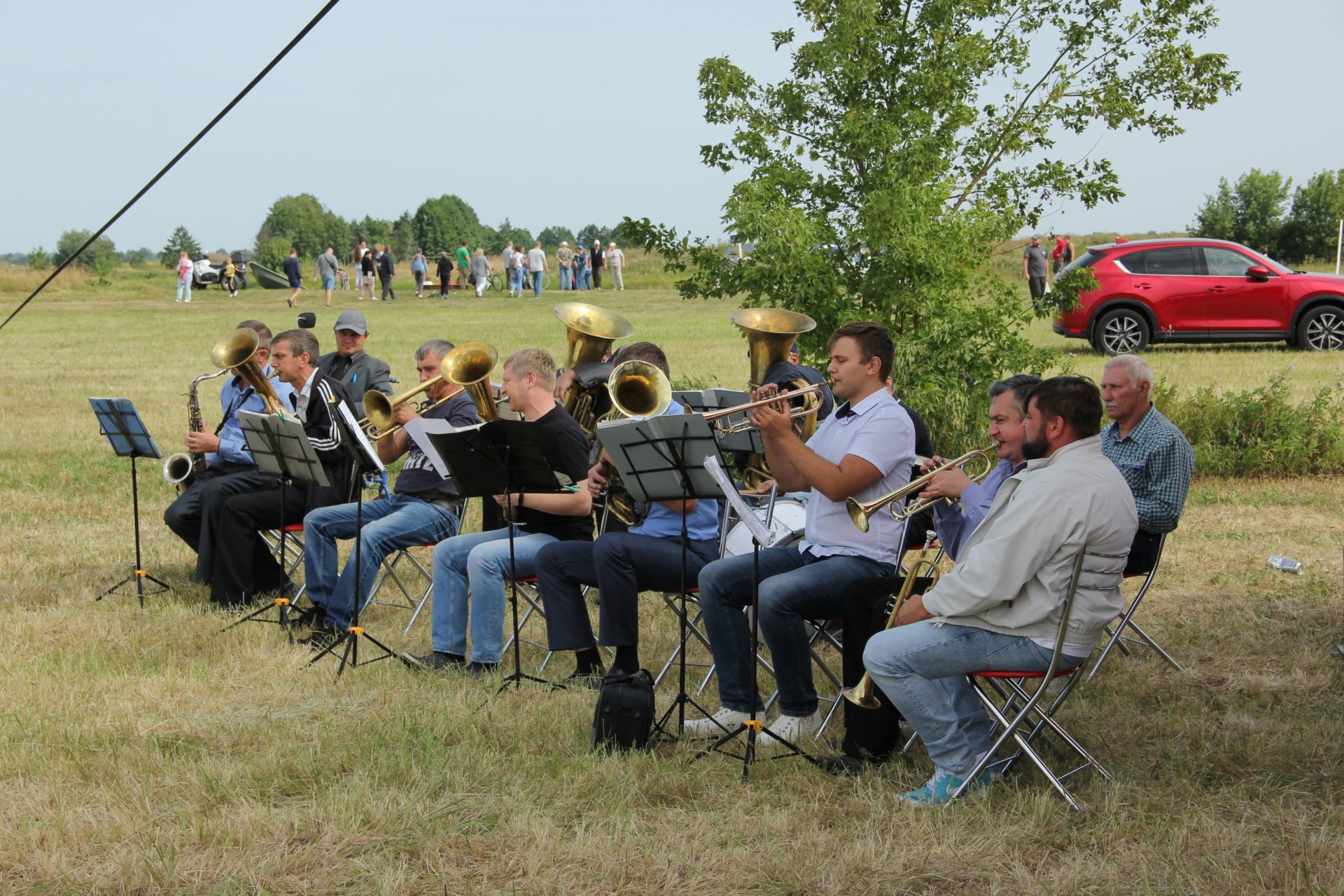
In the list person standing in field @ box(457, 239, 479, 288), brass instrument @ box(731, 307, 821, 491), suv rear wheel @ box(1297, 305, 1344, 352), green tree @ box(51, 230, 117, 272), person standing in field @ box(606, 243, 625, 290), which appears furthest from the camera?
green tree @ box(51, 230, 117, 272)

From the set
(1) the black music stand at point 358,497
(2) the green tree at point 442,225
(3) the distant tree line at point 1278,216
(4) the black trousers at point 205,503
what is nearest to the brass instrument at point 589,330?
(1) the black music stand at point 358,497

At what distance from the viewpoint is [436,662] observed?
606cm

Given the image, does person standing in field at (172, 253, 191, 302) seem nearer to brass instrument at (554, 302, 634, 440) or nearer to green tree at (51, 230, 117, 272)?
green tree at (51, 230, 117, 272)

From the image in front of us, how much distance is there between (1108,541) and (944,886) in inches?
46.3

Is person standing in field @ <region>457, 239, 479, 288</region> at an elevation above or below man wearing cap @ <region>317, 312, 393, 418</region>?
above

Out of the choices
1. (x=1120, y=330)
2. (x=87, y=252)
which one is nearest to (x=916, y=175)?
(x=1120, y=330)

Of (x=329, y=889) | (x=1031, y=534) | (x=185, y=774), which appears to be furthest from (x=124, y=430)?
(x=1031, y=534)

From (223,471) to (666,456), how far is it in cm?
396

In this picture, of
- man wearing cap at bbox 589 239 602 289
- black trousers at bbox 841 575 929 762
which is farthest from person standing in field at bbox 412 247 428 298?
black trousers at bbox 841 575 929 762

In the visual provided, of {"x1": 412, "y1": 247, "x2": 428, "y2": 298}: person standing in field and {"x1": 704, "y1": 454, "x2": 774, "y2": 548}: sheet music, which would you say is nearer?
{"x1": 704, "y1": 454, "x2": 774, "y2": 548}: sheet music

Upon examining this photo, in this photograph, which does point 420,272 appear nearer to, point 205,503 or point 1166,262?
point 1166,262

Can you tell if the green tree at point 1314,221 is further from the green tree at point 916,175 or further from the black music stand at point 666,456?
the black music stand at point 666,456

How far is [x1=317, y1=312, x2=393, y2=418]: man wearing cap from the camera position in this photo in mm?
8023

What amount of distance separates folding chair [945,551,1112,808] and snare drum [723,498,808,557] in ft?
3.56
